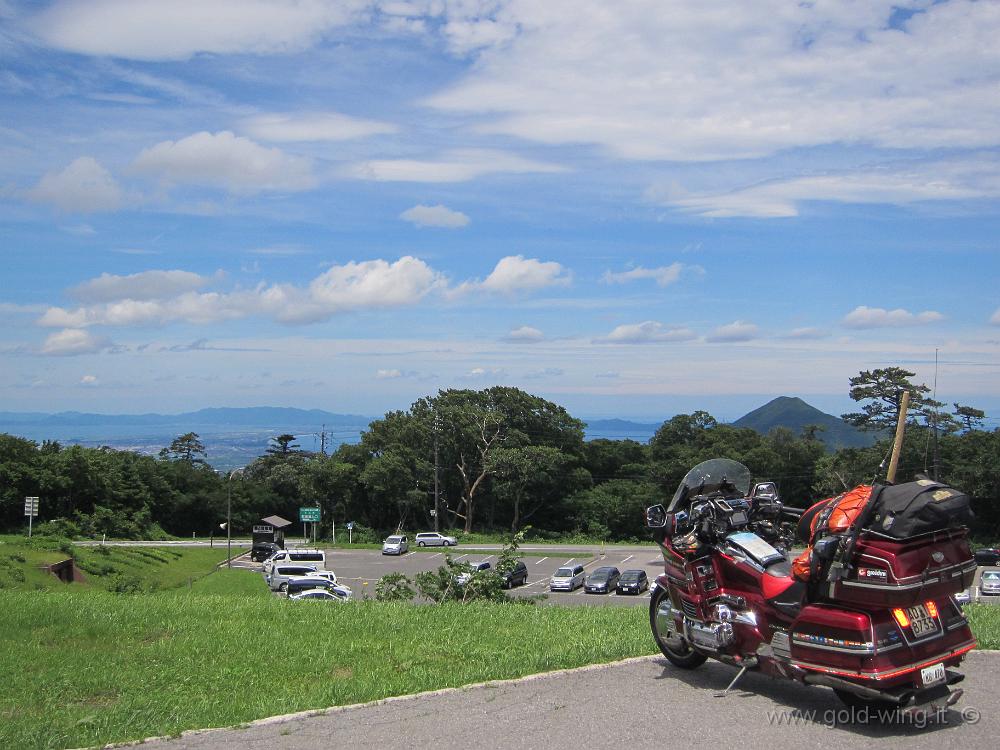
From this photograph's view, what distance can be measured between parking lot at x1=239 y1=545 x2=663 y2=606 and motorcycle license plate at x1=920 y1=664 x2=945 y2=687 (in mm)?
30224

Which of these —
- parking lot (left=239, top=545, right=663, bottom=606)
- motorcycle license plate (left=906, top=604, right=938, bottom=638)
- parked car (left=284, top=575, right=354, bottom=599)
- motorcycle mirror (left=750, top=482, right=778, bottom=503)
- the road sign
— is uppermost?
motorcycle mirror (left=750, top=482, right=778, bottom=503)

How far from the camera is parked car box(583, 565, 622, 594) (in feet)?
116

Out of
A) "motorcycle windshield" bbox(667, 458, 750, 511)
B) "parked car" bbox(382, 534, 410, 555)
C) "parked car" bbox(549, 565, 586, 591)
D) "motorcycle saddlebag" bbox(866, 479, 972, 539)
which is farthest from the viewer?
"parked car" bbox(382, 534, 410, 555)

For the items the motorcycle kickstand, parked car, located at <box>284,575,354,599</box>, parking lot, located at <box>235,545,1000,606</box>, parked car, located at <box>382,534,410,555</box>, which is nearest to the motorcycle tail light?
the motorcycle kickstand

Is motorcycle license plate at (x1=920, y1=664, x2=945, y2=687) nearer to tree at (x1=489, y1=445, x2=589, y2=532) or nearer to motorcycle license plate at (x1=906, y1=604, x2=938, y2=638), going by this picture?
motorcycle license plate at (x1=906, y1=604, x2=938, y2=638)

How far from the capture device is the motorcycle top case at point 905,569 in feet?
17.7

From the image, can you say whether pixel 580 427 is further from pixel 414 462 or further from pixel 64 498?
pixel 64 498

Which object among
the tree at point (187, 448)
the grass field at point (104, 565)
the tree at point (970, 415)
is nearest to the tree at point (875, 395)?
the tree at point (970, 415)

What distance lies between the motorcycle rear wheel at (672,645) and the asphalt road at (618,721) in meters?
0.22

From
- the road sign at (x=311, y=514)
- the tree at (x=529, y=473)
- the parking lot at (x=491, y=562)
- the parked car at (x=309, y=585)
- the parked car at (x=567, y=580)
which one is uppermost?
the tree at (x=529, y=473)

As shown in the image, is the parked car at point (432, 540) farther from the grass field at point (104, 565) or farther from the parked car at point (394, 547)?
the grass field at point (104, 565)

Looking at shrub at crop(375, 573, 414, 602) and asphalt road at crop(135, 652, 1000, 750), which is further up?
asphalt road at crop(135, 652, 1000, 750)

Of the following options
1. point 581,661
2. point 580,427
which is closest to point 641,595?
point 581,661

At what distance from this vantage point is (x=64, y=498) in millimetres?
60688
